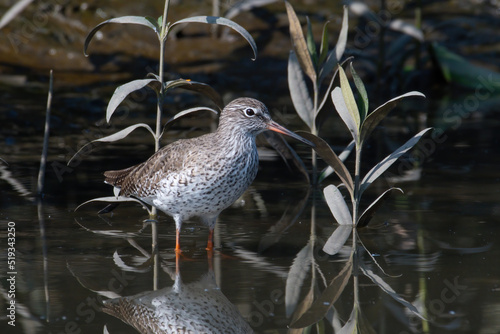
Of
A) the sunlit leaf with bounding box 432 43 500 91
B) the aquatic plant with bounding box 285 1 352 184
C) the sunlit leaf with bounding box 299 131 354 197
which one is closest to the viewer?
the sunlit leaf with bounding box 299 131 354 197

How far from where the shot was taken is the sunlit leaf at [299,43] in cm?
873

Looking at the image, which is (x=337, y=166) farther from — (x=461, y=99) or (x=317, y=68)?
(x=461, y=99)

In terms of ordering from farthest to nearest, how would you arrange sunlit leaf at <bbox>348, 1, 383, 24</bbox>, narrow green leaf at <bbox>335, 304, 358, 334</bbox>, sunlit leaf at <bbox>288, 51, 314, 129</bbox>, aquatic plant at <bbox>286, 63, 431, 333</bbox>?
1. sunlit leaf at <bbox>348, 1, 383, 24</bbox>
2. sunlit leaf at <bbox>288, 51, 314, 129</bbox>
3. aquatic plant at <bbox>286, 63, 431, 333</bbox>
4. narrow green leaf at <bbox>335, 304, 358, 334</bbox>

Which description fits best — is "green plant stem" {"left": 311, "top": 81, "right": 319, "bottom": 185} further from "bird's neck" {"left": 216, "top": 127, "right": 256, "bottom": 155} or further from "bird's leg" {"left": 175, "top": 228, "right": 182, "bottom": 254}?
"bird's leg" {"left": 175, "top": 228, "right": 182, "bottom": 254}

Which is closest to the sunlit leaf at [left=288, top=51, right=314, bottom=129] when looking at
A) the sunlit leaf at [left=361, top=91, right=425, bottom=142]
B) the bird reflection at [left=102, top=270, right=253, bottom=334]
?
the sunlit leaf at [left=361, top=91, right=425, bottom=142]

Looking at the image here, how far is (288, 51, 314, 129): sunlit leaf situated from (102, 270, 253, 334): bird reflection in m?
3.36

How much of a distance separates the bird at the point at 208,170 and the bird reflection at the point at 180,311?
1.02 m

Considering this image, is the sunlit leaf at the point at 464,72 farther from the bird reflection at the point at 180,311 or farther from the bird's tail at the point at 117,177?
the bird reflection at the point at 180,311

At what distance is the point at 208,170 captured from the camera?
706cm

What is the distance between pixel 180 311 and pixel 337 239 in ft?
7.27

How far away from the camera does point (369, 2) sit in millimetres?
16828

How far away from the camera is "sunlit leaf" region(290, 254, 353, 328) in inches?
219

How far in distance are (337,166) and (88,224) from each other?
2670mm

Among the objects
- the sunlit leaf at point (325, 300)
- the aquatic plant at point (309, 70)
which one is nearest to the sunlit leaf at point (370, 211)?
the sunlit leaf at point (325, 300)
